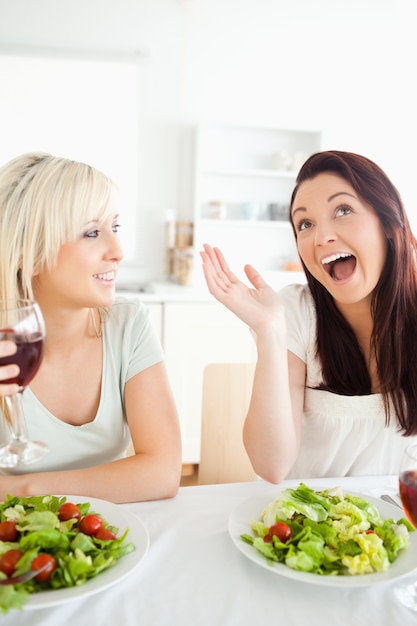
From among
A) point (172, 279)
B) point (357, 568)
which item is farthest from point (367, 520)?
point (172, 279)

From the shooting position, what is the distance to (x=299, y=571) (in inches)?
30.3

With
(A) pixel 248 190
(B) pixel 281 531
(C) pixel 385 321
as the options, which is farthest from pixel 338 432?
(A) pixel 248 190

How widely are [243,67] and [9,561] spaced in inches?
142

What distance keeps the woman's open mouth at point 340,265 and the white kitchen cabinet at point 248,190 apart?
7.55ft

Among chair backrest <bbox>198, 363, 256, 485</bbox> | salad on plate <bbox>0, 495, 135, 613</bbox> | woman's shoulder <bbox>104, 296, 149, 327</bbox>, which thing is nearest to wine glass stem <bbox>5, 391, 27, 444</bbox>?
salad on plate <bbox>0, 495, 135, 613</bbox>

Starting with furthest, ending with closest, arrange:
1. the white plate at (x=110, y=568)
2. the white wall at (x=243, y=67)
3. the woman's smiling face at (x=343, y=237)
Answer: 1. the white wall at (x=243, y=67)
2. the woman's smiling face at (x=343, y=237)
3. the white plate at (x=110, y=568)

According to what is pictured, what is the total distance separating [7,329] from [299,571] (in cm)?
50

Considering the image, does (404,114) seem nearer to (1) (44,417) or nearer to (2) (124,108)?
(2) (124,108)

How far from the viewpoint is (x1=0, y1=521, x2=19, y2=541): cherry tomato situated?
808 millimetres

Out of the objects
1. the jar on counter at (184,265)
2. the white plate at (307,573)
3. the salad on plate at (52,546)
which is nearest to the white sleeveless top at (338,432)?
the white plate at (307,573)

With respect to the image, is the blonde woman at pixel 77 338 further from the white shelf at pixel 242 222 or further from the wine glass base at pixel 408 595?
the white shelf at pixel 242 222

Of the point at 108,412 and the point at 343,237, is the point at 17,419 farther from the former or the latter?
the point at 343,237

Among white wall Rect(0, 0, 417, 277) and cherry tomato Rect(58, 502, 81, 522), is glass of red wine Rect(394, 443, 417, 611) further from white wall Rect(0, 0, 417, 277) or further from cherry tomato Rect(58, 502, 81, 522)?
white wall Rect(0, 0, 417, 277)

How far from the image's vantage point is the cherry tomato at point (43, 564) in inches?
28.0
